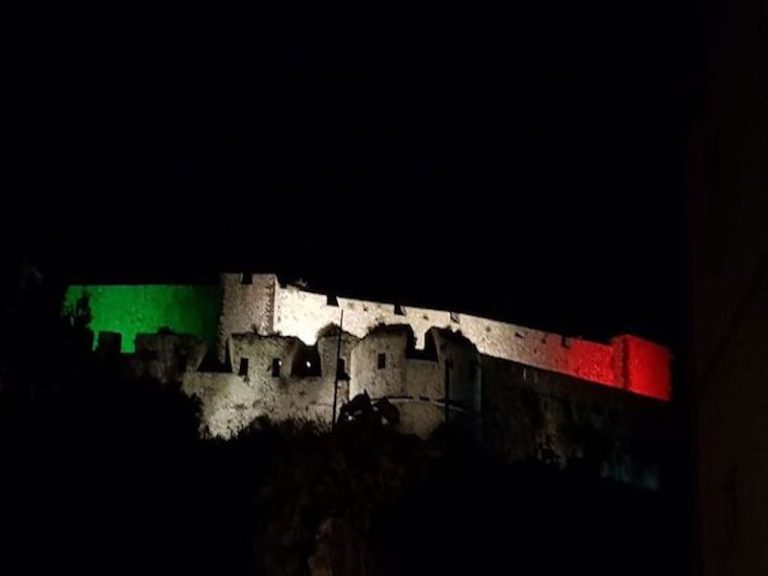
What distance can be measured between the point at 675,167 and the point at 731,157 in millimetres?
3326

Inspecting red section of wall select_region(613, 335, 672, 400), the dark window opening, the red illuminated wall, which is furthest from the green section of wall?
red section of wall select_region(613, 335, 672, 400)

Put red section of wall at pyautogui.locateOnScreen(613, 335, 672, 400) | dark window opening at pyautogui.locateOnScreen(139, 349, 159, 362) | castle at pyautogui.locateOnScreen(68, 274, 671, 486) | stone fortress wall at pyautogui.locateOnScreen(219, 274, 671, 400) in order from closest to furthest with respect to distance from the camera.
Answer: castle at pyautogui.locateOnScreen(68, 274, 671, 486) → dark window opening at pyautogui.locateOnScreen(139, 349, 159, 362) → stone fortress wall at pyautogui.locateOnScreen(219, 274, 671, 400) → red section of wall at pyautogui.locateOnScreen(613, 335, 672, 400)

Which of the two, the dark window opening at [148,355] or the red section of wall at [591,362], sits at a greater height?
the red section of wall at [591,362]

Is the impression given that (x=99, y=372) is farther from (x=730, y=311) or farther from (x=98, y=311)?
(x=730, y=311)

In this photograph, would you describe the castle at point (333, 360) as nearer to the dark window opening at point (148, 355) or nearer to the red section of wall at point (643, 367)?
the dark window opening at point (148, 355)

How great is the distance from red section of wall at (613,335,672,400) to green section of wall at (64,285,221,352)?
17.6 m

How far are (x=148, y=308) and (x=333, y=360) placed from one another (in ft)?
23.1

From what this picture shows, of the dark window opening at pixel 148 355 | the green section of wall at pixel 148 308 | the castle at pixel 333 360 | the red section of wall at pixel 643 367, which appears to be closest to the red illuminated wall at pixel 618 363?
the red section of wall at pixel 643 367

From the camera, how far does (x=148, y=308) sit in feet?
115

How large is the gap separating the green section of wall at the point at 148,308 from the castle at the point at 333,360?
0.04m

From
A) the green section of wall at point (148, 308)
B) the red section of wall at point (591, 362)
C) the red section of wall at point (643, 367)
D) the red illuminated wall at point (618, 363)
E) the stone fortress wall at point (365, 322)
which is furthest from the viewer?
the red section of wall at point (643, 367)

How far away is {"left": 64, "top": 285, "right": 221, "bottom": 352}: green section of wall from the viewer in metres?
34.6

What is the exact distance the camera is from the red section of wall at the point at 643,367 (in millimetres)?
43250

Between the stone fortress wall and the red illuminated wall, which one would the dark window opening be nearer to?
the stone fortress wall
